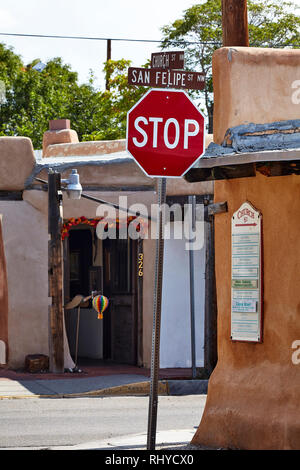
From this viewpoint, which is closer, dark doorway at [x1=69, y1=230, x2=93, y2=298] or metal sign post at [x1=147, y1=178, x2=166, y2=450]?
metal sign post at [x1=147, y1=178, x2=166, y2=450]

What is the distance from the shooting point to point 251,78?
10.1 m

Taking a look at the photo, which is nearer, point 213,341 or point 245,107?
point 245,107

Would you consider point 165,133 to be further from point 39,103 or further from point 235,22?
point 39,103

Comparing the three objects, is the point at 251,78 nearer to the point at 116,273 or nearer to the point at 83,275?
the point at 116,273

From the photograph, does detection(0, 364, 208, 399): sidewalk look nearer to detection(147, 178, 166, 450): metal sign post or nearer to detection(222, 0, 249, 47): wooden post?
detection(222, 0, 249, 47): wooden post

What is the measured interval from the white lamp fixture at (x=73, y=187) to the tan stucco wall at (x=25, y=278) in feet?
5.60

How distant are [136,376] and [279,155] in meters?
9.37

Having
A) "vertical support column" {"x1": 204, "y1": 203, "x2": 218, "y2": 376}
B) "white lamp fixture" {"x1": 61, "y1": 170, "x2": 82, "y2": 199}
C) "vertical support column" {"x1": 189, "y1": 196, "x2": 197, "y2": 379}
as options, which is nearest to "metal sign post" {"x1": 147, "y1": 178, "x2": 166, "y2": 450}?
"white lamp fixture" {"x1": 61, "y1": 170, "x2": 82, "y2": 199}

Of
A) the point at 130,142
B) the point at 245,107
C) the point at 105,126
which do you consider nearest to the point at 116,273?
the point at 245,107

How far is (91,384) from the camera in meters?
16.7

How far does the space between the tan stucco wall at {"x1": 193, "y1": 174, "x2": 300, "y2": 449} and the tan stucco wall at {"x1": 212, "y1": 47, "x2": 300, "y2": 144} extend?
0.73 metres

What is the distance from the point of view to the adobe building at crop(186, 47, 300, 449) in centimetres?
930

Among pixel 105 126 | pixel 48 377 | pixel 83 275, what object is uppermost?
pixel 105 126

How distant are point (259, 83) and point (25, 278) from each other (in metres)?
9.72
